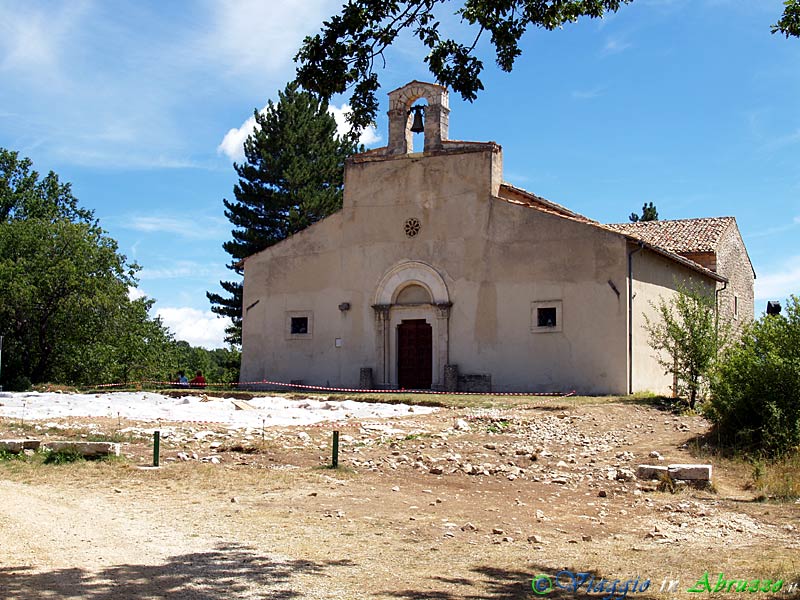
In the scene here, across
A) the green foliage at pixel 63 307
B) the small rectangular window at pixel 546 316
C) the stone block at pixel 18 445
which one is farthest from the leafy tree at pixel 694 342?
the green foliage at pixel 63 307

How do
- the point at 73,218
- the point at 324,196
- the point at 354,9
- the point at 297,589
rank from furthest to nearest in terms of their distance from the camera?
the point at 73,218
the point at 324,196
the point at 354,9
the point at 297,589

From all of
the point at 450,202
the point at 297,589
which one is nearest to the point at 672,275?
the point at 450,202

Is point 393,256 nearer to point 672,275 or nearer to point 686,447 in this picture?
point 672,275

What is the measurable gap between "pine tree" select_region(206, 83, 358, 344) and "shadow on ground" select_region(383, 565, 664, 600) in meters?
38.5

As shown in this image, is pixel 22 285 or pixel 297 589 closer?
pixel 297 589

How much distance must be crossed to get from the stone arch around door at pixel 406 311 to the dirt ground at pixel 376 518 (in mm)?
11043

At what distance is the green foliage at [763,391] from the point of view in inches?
578

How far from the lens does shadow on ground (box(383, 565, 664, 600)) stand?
6531 millimetres

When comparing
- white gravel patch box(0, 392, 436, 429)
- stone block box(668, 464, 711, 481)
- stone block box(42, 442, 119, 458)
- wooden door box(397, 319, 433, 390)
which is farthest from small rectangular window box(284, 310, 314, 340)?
stone block box(668, 464, 711, 481)

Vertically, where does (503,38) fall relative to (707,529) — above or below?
above

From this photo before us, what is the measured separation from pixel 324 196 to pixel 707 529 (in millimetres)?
37018

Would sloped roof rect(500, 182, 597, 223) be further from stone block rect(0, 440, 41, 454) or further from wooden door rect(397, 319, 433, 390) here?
stone block rect(0, 440, 41, 454)

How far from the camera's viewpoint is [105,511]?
31.2 ft

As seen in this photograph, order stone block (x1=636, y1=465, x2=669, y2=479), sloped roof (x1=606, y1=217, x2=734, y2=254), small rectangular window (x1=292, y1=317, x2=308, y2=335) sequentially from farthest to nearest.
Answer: sloped roof (x1=606, y1=217, x2=734, y2=254)
small rectangular window (x1=292, y1=317, x2=308, y2=335)
stone block (x1=636, y1=465, x2=669, y2=479)
